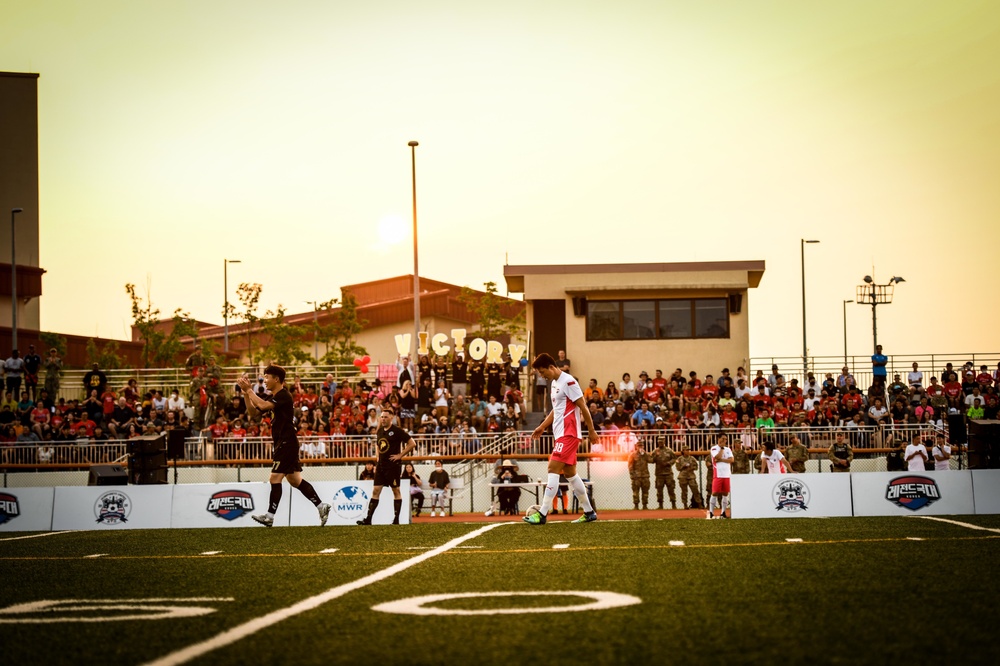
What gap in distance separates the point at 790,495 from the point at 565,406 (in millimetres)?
7492

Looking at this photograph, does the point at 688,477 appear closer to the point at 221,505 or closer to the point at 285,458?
the point at 221,505

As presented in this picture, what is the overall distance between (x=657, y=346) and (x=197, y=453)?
15.6 m

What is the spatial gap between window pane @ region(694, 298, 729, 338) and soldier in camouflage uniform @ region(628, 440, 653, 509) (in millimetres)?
10325

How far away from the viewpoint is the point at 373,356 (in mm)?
64062

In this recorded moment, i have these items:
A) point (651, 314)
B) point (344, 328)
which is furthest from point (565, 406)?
point (344, 328)

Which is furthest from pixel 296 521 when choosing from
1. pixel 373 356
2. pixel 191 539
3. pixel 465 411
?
pixel 373 356

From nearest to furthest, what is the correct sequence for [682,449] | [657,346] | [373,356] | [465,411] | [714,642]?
1. [714,642]
2. [682,449]
3. [465,411]
4. [657,346]
5. [373,356]

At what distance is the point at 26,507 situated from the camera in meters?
19.3

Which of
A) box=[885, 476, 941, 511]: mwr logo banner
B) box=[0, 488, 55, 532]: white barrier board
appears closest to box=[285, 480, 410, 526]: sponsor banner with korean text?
box=[0, 488, 55, 532]: white barrier board

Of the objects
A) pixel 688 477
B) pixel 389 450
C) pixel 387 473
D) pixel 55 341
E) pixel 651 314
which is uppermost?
pixel 55 341

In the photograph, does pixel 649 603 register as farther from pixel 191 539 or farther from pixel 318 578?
pixel 191 539

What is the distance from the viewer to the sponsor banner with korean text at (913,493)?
58.2ft

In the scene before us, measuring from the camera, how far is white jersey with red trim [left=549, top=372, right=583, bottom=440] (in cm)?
1343

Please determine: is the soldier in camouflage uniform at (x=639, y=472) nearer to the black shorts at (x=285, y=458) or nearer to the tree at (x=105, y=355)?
the black shorts at (x=285, y=458)
